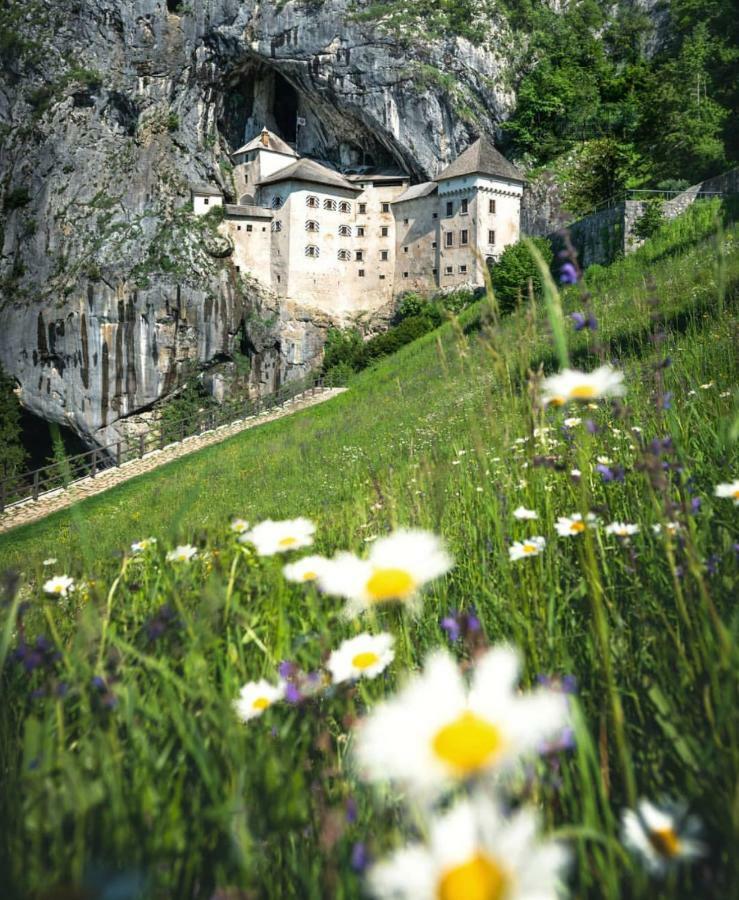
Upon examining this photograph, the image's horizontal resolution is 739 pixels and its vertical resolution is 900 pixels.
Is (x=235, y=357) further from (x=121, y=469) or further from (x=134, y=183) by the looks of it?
(x=121, y=469)

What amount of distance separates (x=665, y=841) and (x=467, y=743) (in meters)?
0.35

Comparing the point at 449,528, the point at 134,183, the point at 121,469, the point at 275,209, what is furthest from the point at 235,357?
the point at 449,528

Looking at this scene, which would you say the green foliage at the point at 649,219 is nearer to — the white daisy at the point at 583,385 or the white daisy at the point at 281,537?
the white daisy at the point at 583,385

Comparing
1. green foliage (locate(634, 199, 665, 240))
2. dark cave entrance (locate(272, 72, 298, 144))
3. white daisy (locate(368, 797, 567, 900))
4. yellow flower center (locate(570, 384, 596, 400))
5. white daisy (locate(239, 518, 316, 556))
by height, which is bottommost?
white daisy (locate(239, 518, 316, 556))

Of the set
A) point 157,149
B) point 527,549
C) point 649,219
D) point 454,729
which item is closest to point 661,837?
point 454,729

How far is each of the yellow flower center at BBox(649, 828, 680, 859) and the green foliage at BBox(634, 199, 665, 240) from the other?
23.5 metres

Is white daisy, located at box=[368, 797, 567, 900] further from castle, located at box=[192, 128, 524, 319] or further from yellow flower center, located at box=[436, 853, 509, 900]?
castle, located at box=[192, 128, 524, 319]

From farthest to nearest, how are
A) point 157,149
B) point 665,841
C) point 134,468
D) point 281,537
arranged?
1. point 157,149
2. point 134,468
3. point 281,537
4. point 665,841

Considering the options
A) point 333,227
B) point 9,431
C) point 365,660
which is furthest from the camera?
point 333,227

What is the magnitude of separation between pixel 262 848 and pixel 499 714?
26.6 inches

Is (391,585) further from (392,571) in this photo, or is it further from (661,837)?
(661,837)

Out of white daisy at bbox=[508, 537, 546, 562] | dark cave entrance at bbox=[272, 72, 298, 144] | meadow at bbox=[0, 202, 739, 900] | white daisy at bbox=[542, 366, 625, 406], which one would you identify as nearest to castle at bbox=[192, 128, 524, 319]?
dark cave entrance at bbox=[272, 72, 298, 144]

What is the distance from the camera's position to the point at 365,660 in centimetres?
109

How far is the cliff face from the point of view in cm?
4638
